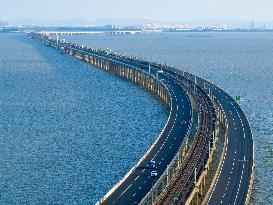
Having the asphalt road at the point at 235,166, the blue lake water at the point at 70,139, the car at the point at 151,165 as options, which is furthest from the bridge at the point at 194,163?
the blue lake water at the point at 70,139

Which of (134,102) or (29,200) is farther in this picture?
(134,102)

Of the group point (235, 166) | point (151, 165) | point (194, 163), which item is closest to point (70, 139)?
point (151, 165)

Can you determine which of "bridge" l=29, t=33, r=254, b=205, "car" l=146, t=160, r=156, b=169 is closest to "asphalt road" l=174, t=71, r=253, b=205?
"bridge" l=29, t=33, r=254, b=205

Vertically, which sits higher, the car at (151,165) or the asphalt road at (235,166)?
the car at (151,165)

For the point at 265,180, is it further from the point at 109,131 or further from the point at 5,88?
the point at 5,88

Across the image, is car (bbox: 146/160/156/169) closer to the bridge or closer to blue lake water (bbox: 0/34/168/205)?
the bridge

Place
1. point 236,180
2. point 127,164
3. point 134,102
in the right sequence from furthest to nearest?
point 134,102 < point 127,164 < point 236,180

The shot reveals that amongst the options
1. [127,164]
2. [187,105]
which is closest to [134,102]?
[187,105]

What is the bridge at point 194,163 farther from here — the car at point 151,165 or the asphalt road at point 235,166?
the car at point 151,165

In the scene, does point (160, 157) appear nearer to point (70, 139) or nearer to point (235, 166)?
point (235, 166)
